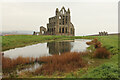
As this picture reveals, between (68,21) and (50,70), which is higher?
(68,21)

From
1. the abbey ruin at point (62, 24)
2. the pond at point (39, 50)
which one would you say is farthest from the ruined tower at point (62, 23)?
the pond at point (39, 50)

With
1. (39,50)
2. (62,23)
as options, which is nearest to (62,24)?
(62,23)

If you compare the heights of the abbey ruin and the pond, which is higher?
the abbey ruin

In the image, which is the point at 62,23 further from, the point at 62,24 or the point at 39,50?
the point at 39,50

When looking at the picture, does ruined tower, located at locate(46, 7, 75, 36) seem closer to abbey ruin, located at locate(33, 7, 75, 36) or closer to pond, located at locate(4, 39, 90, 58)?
abbey ruin, located at locate(33, 7, 75, 36)

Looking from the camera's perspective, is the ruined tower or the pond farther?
the ruined tower

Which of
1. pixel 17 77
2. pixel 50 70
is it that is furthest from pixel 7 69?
pixel 50 70

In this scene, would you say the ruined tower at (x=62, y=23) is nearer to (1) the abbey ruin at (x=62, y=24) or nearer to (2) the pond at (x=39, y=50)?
(1) the abbey ruin at (x=62, y=24)

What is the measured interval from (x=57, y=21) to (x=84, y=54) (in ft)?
148

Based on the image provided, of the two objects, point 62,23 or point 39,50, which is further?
point 62,23

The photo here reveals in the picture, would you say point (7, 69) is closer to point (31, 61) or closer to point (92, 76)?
point (31, 61)

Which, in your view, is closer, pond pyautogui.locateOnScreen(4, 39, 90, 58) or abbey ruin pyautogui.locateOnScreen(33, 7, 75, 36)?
pond pyautogui.locateOnScreen(4, 39, 90, 58)

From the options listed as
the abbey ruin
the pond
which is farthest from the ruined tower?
the pond

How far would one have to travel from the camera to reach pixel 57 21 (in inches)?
2115
